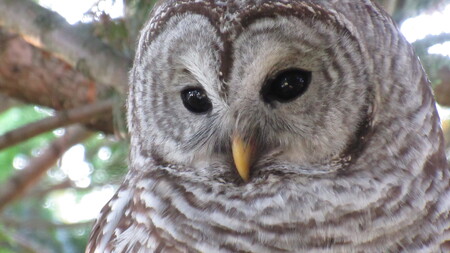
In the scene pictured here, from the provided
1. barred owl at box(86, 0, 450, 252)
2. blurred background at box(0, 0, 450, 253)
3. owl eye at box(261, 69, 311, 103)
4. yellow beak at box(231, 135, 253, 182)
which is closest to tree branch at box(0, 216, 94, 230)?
blurred background at box(0, 0, 450, 253)

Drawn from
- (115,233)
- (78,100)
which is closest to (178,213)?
(115,233)

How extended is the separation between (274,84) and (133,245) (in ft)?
2.04

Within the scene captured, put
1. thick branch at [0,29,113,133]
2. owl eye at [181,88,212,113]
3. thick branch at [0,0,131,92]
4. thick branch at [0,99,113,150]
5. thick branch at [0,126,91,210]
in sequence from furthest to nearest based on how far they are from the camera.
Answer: thick branch at [0,126,91,210] < thick branch at [0,29,113,133] < thick branch at [0,99,113,150] < thick branch at [0,0,131,92] < owl eye at [181,88,212,113]

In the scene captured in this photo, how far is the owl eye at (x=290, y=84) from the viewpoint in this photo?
6.73 ft

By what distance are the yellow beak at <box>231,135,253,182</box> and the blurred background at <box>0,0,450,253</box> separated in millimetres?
930

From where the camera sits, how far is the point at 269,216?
2061 millimetres

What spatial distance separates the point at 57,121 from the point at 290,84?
1.57m

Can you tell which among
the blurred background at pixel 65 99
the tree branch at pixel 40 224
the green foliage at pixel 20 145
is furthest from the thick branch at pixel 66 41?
the green foliage at pixel 20 145

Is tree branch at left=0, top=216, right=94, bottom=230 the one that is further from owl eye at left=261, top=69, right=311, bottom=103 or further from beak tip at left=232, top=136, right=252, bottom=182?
owl eye at left=261, top=69, right=311, bottom=103

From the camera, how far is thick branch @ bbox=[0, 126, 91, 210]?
382 cm

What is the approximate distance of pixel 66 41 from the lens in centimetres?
301

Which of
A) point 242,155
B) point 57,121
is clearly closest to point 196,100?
point 242,155

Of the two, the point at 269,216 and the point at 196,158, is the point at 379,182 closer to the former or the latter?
the point at 269,216

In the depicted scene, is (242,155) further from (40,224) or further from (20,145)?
(20,145)
